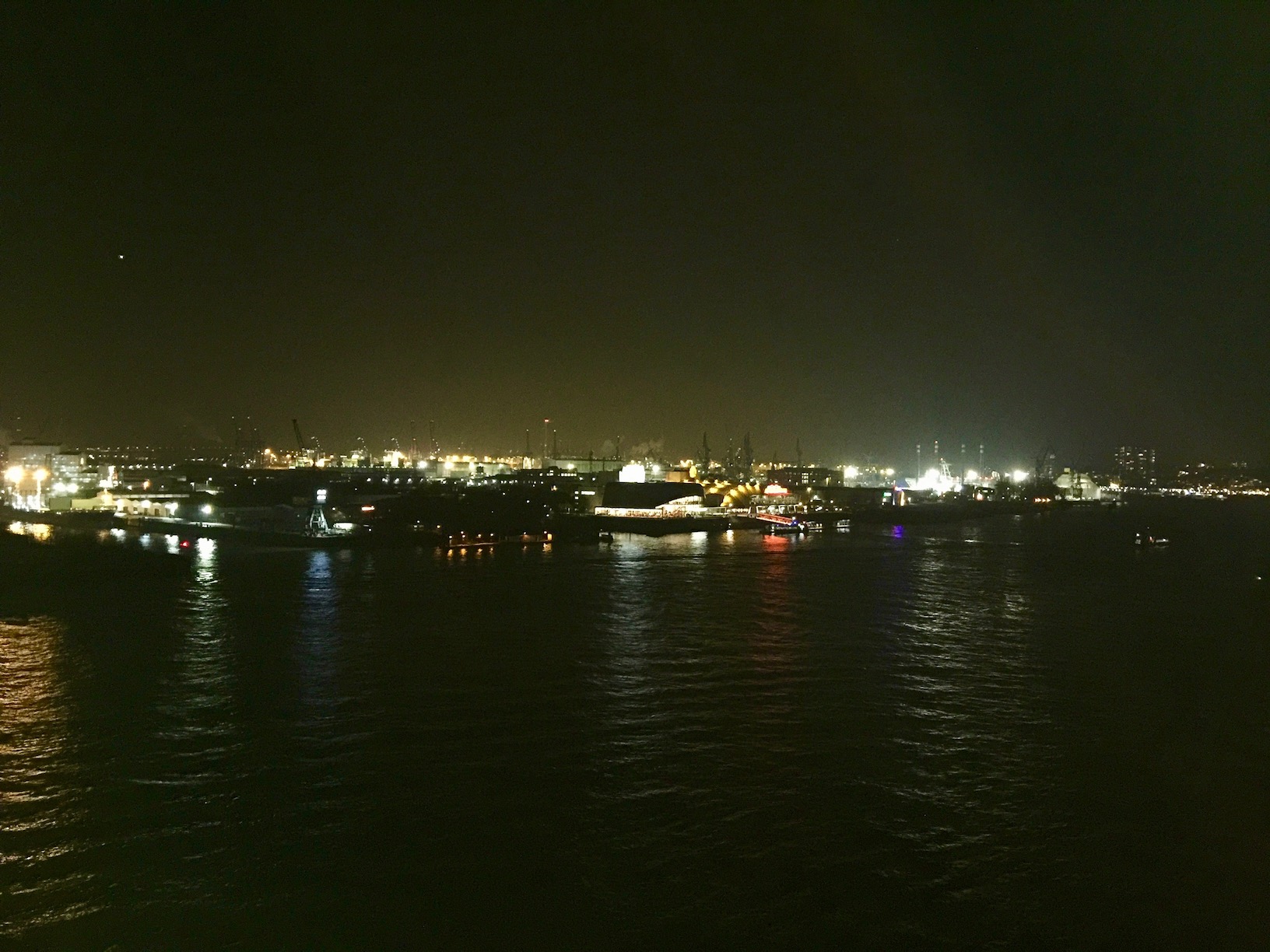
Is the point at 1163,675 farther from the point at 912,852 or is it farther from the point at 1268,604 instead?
the point at 1268,604

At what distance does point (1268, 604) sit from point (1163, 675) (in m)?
6.70

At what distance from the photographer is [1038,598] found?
42.5 ft

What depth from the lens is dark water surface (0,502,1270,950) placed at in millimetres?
3395

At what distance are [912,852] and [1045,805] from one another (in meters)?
1.06

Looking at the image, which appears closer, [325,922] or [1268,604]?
[325,922]

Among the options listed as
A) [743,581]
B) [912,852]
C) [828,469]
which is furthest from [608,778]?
[828,469]

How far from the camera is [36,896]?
338cm

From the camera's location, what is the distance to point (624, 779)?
190 inches

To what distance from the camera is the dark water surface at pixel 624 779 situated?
3.39 m

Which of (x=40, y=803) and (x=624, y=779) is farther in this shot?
(x=624, y=779)

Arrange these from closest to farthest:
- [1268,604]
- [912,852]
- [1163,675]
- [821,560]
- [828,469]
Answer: [912,852], [1163,675], [1268,604], [821,560], [828,469]

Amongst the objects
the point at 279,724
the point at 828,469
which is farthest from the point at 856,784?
the point at 828,469

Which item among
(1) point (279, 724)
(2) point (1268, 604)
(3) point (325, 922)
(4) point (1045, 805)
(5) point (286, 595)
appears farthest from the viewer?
(2) point (1268, 604)

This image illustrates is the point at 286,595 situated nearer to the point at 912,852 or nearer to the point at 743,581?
the point at 743,581
